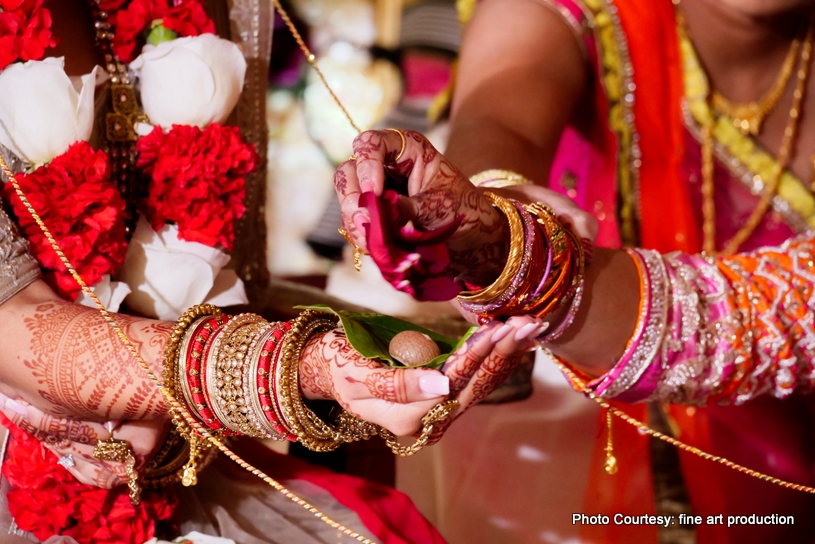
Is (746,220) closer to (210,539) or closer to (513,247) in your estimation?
(513,247)

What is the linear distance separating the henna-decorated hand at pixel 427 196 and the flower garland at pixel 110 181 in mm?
275

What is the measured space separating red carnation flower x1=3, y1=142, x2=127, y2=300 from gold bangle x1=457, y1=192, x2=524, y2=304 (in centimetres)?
35

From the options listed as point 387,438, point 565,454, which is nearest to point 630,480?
point 565,454

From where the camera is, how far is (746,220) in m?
1.21

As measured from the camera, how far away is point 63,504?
76cm

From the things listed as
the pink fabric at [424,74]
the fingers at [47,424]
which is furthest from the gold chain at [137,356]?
the pink fabric at [424,74]

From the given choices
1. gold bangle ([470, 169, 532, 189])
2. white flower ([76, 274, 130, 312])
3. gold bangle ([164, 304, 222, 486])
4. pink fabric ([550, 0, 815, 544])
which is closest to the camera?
gold bangle ([164, 304, 222, 486])

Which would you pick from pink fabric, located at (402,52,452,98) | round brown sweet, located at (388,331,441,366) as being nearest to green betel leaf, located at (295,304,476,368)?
round brown sweet, located at (388,331,441,366)

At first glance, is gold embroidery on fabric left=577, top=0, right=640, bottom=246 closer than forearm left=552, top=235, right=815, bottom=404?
No

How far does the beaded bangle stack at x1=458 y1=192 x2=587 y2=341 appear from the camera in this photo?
68 cm

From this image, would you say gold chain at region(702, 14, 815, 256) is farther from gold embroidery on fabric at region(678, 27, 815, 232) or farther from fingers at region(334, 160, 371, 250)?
fingers at region(334, 160, 371, 250)

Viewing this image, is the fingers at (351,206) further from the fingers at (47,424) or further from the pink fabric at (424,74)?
the pink fabric at (424,74)

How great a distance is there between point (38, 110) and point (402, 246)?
1.28 ft

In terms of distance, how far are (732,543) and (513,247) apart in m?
0.69
